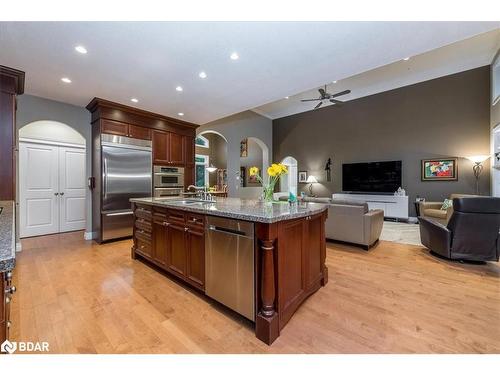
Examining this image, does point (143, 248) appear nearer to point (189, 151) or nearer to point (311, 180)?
point (189, 151)

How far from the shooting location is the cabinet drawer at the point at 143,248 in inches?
119

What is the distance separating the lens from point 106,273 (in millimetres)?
→ 2846

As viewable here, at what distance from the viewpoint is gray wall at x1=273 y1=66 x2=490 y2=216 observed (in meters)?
5.50

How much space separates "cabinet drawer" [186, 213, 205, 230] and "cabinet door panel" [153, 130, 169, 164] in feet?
10.5

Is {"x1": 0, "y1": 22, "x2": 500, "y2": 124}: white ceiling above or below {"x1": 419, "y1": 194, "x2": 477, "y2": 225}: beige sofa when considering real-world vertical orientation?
above

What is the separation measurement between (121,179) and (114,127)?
3.40ft

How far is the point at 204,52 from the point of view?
8.55 ft

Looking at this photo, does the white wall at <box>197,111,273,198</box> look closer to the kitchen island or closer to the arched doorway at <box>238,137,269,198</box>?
the arched doorway at <box>238,137,269,198</box>

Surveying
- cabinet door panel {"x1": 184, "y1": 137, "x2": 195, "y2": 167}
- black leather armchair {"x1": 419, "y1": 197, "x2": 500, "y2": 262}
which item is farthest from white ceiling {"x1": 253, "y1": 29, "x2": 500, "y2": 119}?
black leather armchair {"x1": 419, "y1": 197, "x2": 500, "y2": 262}

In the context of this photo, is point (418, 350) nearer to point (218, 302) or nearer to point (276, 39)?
point (218, 302)

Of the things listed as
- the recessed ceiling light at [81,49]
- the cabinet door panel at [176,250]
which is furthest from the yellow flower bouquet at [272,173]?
the recessed ceiling light at [81,49]

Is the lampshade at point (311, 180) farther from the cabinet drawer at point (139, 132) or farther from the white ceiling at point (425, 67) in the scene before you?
the cabinet drawer at point (139, 132)

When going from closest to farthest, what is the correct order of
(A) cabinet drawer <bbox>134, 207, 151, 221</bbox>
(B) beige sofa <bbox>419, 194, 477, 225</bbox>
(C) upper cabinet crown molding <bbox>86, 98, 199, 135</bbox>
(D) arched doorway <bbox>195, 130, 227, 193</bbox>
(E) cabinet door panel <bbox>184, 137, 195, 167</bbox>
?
(A) cabinet drawer <bbox>134, 207, 151, 221</bbox>, (C) upper cabinet crown molding <bbox>86, 98, 199, 135</bbox>, (B) beige sofa <bbox>419, 194, 477, 225</bbox>, (E) cabinet door panel <bbox>184, 137, 195, 167</bbox>, (D) arched doorway <bbox>195, 130, 227, 193</bbox>

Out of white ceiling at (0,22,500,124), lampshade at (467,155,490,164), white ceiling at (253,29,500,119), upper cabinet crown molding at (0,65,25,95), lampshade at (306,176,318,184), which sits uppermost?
white ceiling at (253,29,500,119)
